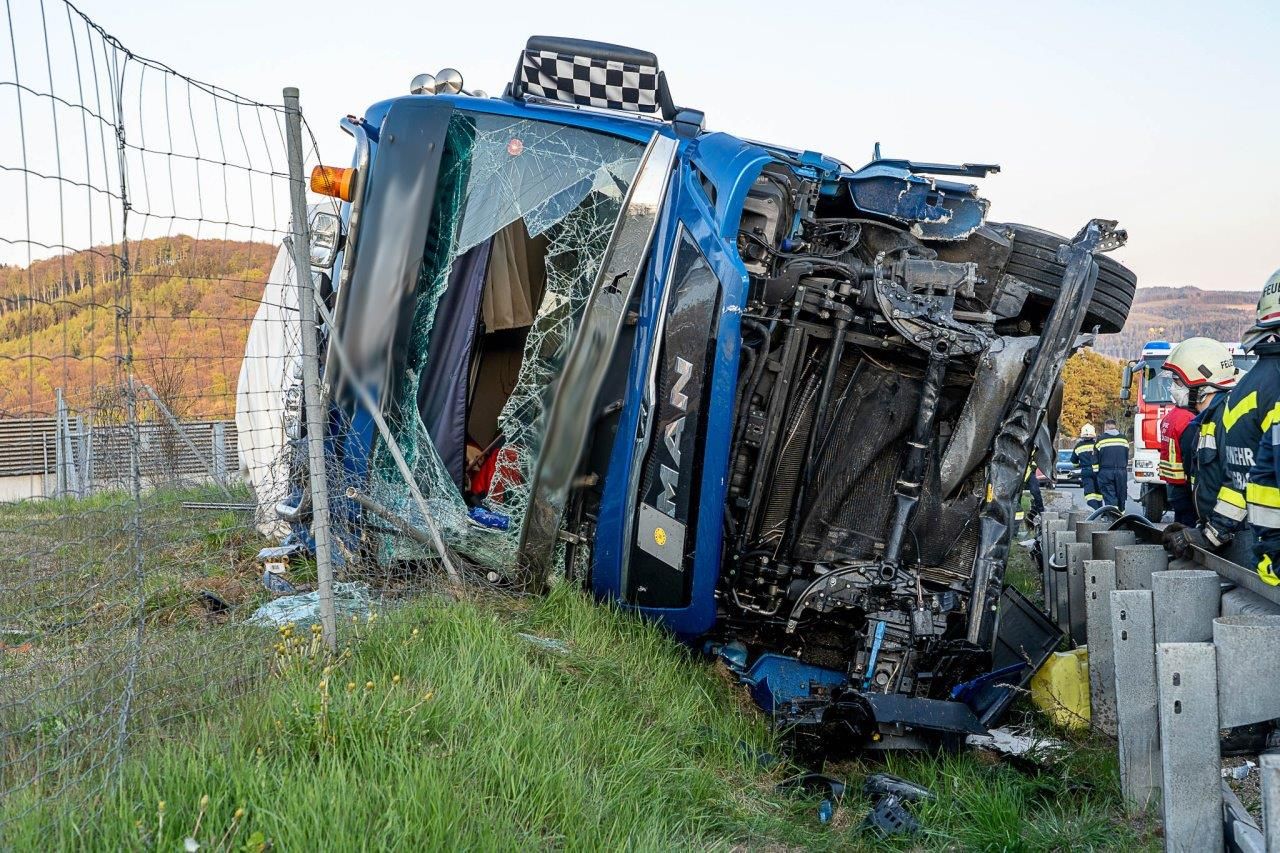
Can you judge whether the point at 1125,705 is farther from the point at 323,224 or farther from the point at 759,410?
the point at 323,224

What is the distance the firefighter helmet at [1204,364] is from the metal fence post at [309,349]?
643cm

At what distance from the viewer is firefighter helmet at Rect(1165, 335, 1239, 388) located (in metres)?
7.53

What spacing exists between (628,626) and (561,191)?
200 cm

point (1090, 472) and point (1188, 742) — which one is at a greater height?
point (1188, 742)

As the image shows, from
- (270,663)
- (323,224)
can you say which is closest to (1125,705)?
(270,663)

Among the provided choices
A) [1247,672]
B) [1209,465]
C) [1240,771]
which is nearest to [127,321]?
[1247,672]

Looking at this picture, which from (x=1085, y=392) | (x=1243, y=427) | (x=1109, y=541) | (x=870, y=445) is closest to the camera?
(x=1243, y=427)

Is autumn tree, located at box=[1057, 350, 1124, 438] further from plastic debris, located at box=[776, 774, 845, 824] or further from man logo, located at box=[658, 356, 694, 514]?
plastic debris, located at box=[776, 774, 845, 824]

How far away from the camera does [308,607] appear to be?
4.58 meters

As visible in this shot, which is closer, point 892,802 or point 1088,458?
point 892,802

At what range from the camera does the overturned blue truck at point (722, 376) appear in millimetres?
4512

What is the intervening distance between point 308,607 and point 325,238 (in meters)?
1.71

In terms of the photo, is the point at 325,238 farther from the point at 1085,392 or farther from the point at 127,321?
the point at 1085,392

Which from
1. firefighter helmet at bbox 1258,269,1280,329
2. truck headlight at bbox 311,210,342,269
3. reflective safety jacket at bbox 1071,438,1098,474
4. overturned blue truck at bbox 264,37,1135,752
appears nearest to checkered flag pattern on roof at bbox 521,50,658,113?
overturned blue truck at bbox 264,37,1135,752
